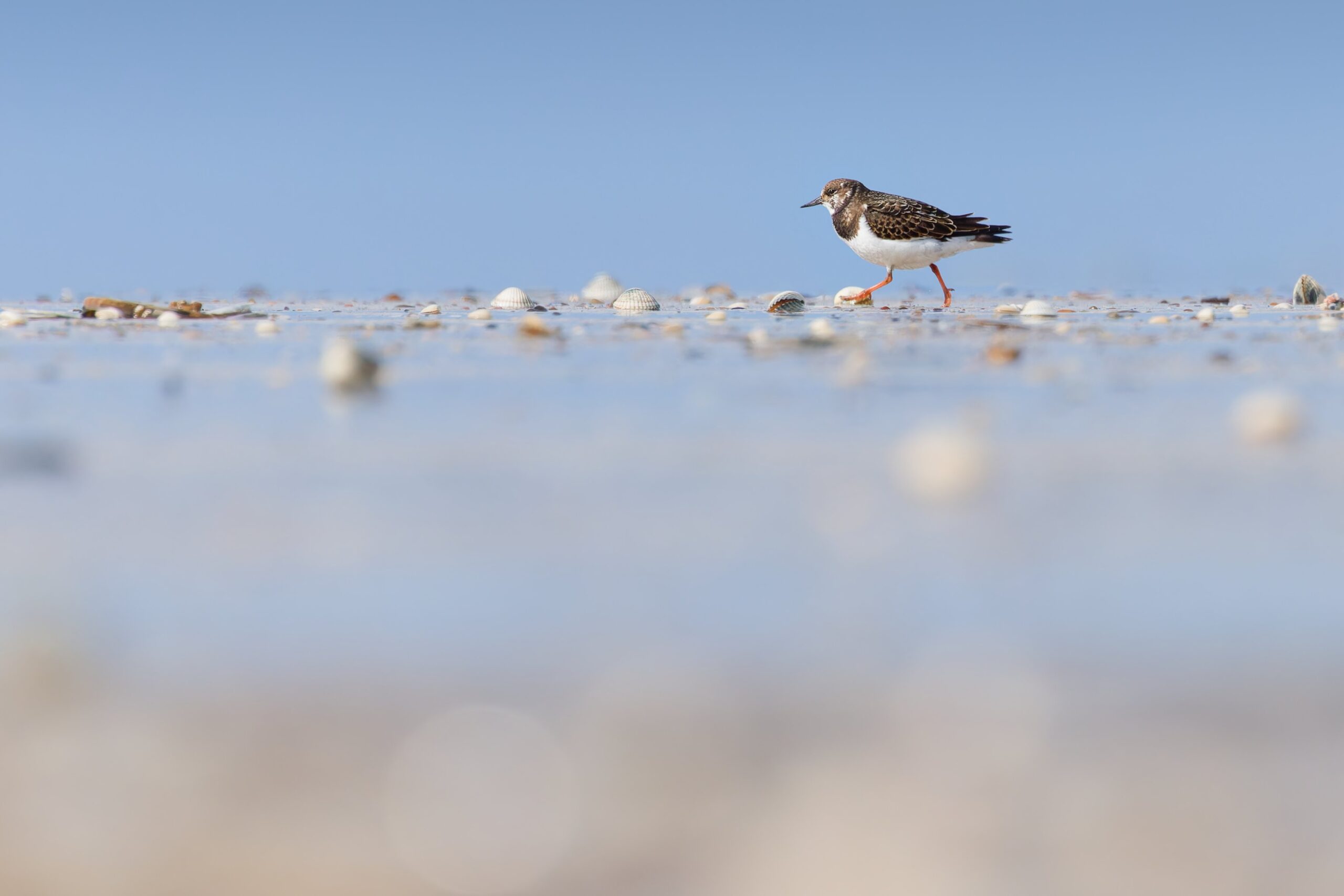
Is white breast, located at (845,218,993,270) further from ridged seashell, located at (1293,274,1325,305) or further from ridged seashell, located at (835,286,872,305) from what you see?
ridged seashell, located at (1293,274,1325,305)

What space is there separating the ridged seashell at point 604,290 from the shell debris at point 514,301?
8.57 ft

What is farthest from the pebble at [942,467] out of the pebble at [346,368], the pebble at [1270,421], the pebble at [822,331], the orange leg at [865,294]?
the orange leg at [865,294]

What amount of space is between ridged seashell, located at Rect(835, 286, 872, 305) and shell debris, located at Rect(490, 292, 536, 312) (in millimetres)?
3369

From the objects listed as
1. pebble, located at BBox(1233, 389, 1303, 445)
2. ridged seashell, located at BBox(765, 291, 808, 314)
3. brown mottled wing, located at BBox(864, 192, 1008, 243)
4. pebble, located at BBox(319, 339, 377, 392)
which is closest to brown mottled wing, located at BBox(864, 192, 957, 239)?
brown mottled wing, located at BBox(864, 192, 1008, 243)

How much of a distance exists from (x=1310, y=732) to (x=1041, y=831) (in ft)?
1.36

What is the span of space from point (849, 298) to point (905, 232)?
1298 mm

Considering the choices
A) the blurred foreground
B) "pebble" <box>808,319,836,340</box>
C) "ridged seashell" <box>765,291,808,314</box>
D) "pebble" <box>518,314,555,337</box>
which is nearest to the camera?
the blurred foreground

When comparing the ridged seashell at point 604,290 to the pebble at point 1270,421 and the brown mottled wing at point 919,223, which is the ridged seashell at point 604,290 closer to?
the brown mottled wing at point 919,223

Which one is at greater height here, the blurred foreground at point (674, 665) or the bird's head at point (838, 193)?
the bird's head at point (838, 193)

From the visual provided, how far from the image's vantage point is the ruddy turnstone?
1104 cm

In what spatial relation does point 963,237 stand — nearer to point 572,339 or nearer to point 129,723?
point 572,339

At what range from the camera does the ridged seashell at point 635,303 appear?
10.7m

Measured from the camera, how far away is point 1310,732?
1339 millimetres

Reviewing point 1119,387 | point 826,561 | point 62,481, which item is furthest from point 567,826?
point 1119,387
